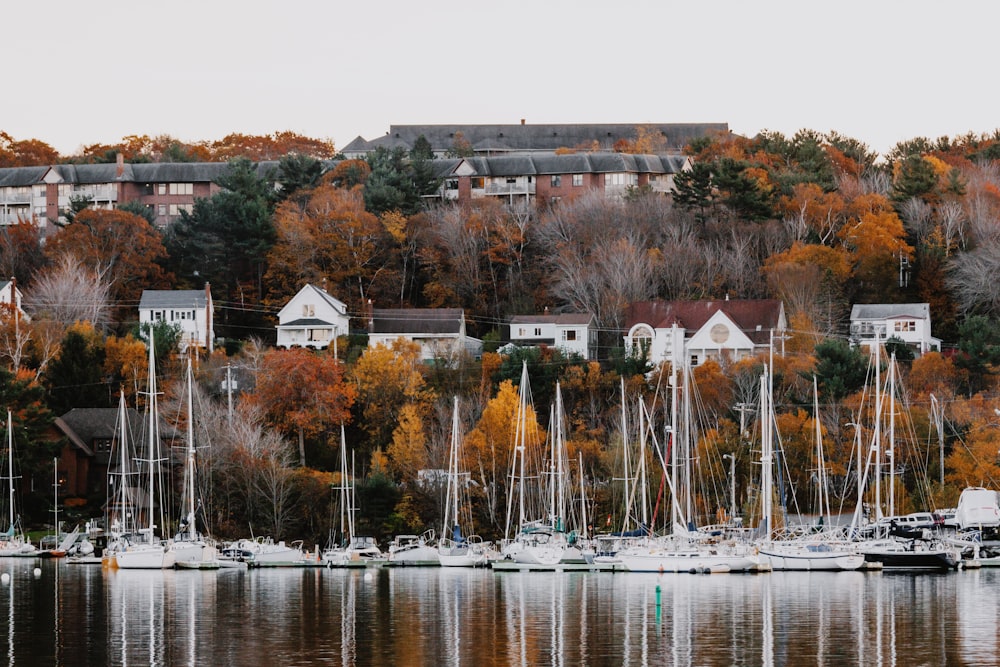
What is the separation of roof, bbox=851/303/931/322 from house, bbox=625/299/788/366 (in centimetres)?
481

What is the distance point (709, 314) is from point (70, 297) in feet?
126

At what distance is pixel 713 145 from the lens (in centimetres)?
13225

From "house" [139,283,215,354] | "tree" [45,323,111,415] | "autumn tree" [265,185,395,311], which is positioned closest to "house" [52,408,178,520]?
"tree" [45,323,111,415]

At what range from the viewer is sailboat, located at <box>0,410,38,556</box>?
3199 inches

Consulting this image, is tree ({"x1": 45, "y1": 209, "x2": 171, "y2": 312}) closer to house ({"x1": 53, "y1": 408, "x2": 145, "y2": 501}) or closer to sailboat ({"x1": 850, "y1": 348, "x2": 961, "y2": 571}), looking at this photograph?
house ({"x1": 53, "y1": 408, "x2": 145, "y2": 501})

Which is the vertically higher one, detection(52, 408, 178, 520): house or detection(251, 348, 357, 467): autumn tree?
detection(251, 348, 357, 467): autumn tree

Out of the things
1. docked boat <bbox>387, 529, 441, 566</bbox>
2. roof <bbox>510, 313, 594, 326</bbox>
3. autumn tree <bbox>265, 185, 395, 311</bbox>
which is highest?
autumn tree <bbox>265, 185, 395, 311</bbox>

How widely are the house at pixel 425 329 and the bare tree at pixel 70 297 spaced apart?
1648 centimetres

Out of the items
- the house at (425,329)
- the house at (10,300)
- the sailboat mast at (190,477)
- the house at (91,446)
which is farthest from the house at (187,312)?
the sailboat mast at (190,477)

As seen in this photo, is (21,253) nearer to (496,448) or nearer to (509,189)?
(509,189)

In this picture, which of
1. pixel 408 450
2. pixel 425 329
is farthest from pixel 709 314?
pixel 408 450

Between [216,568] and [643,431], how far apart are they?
760 inches

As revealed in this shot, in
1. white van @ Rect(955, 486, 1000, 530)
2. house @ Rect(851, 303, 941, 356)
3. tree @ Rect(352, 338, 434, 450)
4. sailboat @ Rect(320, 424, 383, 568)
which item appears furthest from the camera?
house @ Rect(851, 303, 941, 356)

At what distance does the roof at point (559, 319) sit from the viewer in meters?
104
